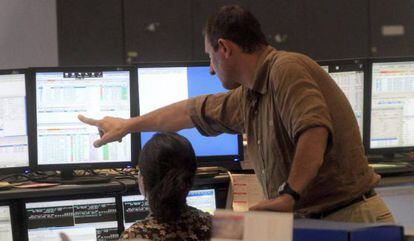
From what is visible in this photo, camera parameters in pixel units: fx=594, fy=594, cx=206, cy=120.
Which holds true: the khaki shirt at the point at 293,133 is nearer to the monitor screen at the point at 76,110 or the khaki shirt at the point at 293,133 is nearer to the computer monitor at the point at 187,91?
the computer monitor at the point at 187,91

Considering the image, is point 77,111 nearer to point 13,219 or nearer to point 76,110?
point 76,110

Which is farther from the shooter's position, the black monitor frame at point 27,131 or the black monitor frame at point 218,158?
the black monitor frame at point 218,158

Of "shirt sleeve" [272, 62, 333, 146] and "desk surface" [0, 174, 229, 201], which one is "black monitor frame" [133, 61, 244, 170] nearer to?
"desk surface" [0, 174, 229, 201]

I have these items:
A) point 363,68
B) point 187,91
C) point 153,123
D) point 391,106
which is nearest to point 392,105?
point 391,106

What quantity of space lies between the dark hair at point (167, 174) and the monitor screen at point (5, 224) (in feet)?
2.49

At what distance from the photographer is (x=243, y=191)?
2.28 m

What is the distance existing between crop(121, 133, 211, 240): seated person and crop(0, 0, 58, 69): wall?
3013mm

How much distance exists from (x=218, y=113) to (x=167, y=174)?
17.4 inches

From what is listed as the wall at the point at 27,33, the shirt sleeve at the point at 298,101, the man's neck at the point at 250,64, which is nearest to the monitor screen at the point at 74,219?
the man's neck at the point at 250,64

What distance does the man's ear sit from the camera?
169cm

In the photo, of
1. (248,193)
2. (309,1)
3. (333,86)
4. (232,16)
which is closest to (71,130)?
(248,193)

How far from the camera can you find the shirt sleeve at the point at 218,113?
77.2 inches

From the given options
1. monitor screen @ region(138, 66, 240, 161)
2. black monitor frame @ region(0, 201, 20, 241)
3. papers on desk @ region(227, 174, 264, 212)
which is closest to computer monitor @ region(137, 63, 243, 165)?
monitor screen @ region(138, 66, 240, 161)

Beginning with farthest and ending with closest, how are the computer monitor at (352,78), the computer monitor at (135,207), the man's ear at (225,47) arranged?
1. the computer monitor at (352,78)
2. the computer monitor at (135,207)
3. the man's ear at (225,47)
